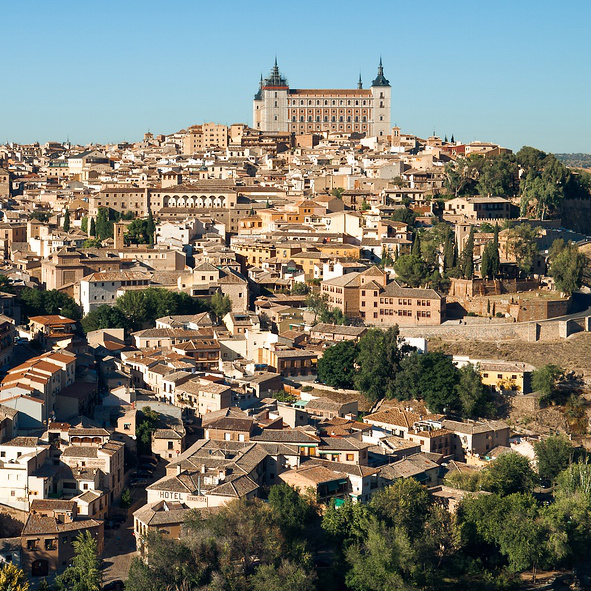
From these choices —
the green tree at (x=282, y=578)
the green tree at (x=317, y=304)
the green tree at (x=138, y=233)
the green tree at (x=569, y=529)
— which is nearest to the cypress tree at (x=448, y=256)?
the green tree at (x=317, y=304)

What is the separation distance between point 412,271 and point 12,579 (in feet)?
65.5

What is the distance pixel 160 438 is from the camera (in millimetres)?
26109

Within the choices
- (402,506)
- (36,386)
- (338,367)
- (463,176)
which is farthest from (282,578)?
(463,176)

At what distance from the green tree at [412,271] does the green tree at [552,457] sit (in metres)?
9.72

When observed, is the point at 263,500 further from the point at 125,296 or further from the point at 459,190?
the point at 459,190

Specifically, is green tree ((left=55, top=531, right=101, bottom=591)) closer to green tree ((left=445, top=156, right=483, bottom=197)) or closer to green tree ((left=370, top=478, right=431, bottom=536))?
green tree ((left=370, top=478, right=431, bottom=536))

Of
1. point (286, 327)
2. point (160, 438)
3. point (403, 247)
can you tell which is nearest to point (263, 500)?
point (160, 438)

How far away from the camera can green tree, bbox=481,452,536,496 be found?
83.5 feet

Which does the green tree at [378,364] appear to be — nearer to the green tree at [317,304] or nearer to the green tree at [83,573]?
the green tree at [317,304]

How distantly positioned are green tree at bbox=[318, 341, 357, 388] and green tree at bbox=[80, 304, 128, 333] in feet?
20.9

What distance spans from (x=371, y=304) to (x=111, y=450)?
1318 centimetres

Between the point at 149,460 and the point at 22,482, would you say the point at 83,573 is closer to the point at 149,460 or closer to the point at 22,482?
the point at 22,482

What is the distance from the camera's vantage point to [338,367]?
105 feet

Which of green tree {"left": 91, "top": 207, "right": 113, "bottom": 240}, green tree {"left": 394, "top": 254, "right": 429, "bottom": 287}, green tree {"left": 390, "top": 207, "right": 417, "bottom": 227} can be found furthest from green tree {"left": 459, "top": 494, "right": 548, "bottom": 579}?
green tree {"left": 91, "top": 207, "right": 113, "bottom": 240}
